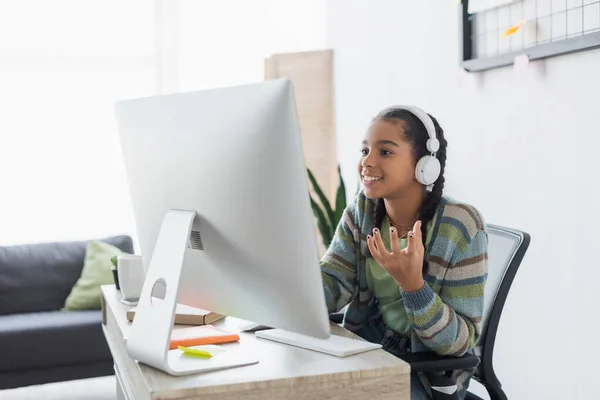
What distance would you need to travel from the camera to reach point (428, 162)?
171 centimetres

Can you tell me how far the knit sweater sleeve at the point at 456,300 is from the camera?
1.55 metres

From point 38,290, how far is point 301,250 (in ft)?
9.57

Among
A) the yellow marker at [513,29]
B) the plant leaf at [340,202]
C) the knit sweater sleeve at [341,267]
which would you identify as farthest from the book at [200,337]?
the plant leaf at [340,202]

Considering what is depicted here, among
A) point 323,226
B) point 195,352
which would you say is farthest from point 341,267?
point 323,226

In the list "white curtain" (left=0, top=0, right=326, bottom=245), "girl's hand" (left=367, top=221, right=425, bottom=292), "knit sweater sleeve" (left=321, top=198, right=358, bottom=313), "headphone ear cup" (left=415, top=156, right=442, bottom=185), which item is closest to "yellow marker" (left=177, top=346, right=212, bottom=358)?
"girl's hand" (left=367, top=221, right=425, bottom=292)

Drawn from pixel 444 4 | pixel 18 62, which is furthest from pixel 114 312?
pixel 18 62

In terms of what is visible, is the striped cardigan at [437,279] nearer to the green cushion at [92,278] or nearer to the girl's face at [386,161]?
the girl's face at [386,161]

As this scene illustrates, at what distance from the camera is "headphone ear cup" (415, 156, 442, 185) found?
171cm

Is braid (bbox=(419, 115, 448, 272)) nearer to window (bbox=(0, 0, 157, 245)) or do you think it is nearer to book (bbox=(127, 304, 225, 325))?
book (bbox=(127, 304, 225, 325))

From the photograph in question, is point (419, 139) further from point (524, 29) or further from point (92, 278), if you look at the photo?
point (92, 278)

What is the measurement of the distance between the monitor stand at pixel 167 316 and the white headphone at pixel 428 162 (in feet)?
1.86

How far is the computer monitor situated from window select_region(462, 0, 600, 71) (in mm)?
1408

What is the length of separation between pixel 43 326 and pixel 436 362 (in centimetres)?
234

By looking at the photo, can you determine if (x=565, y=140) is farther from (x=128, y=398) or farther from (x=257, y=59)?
(x=257, y=59)
